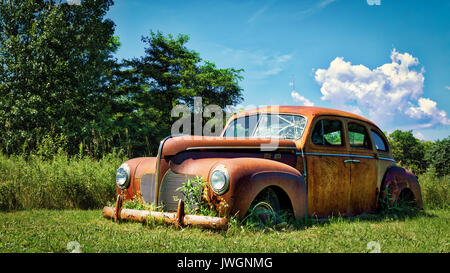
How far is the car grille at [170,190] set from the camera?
4.40 m

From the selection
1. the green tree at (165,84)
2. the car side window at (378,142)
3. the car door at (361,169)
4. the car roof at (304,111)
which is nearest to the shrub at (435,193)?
the car side window at (378,142)

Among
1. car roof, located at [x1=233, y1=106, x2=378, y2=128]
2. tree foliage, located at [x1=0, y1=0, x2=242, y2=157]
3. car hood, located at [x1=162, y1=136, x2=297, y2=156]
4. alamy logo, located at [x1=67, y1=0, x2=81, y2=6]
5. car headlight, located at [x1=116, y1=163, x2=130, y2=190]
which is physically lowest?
car headlight, located at [x1=116, y1=163, x2=130, y2=190]

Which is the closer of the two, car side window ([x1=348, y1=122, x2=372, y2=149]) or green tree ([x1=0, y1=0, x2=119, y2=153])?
car side window ([x1=348, y1=122, x2=372, y2=149])

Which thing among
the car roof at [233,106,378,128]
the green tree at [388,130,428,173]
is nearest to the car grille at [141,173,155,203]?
the car roof at [233,106,378,128]

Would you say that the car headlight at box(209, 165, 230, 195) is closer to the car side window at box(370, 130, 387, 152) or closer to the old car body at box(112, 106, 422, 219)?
the old car body at box(112, 106, 422, 219)

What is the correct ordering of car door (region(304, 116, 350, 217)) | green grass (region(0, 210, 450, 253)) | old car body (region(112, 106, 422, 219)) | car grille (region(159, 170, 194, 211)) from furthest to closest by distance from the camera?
1. car door (region(304, 116, 350, 217))
2. car grille (region(159, 170, 194, 211))
3. old car body (region(112, 106, 422, 219))
4. green grass (region(0, 210, 450, 253))

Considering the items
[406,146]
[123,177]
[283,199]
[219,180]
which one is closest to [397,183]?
[283,199]

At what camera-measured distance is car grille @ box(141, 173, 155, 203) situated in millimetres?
4738

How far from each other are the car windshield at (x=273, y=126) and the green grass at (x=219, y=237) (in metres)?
1.39

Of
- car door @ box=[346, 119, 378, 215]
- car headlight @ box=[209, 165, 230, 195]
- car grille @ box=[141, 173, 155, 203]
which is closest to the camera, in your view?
car headlight @ box=[209, 165, 230, 195]

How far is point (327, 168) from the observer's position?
528cm

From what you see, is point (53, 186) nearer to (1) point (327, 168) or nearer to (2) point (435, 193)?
(1) point (327, 168)

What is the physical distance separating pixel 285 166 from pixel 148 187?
1.86 metres
